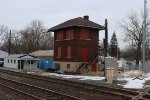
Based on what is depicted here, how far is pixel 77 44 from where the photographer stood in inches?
1957

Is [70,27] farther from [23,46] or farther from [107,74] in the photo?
[23,46]

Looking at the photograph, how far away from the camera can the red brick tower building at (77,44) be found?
49.7m

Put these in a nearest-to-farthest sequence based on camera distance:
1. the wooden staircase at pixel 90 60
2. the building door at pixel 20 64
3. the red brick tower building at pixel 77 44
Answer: the wooden staircase at pixel 90 60 → the red brick tower building at pixel 77 44 → the building door at pixel 20 64

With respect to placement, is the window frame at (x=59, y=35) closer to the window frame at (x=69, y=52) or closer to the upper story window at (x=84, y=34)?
the window frame at (x=69, y=52)

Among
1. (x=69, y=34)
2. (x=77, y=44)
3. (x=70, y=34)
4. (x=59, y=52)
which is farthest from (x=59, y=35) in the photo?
(x=77, y=44)

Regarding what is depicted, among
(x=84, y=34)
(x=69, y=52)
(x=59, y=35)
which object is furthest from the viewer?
(x=59, y=35)

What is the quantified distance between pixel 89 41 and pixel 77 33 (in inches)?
103

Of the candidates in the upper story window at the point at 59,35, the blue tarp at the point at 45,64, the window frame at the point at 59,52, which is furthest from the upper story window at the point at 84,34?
the blue tarp at the point at 45,64

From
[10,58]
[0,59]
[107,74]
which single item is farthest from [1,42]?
[107,74]

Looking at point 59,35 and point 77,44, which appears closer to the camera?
point 77,44

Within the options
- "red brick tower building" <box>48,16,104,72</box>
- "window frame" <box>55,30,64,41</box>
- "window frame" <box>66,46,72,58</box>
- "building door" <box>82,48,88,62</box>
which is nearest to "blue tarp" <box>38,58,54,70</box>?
"window frame" <box>55,30,64,41</box>

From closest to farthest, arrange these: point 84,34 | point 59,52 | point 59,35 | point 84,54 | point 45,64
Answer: point 84,54 < point 84,34 < point 59,52 < point 59,35 < point 45,64

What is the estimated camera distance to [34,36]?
12700 cm

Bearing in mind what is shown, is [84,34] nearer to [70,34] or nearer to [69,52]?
[70,34]
